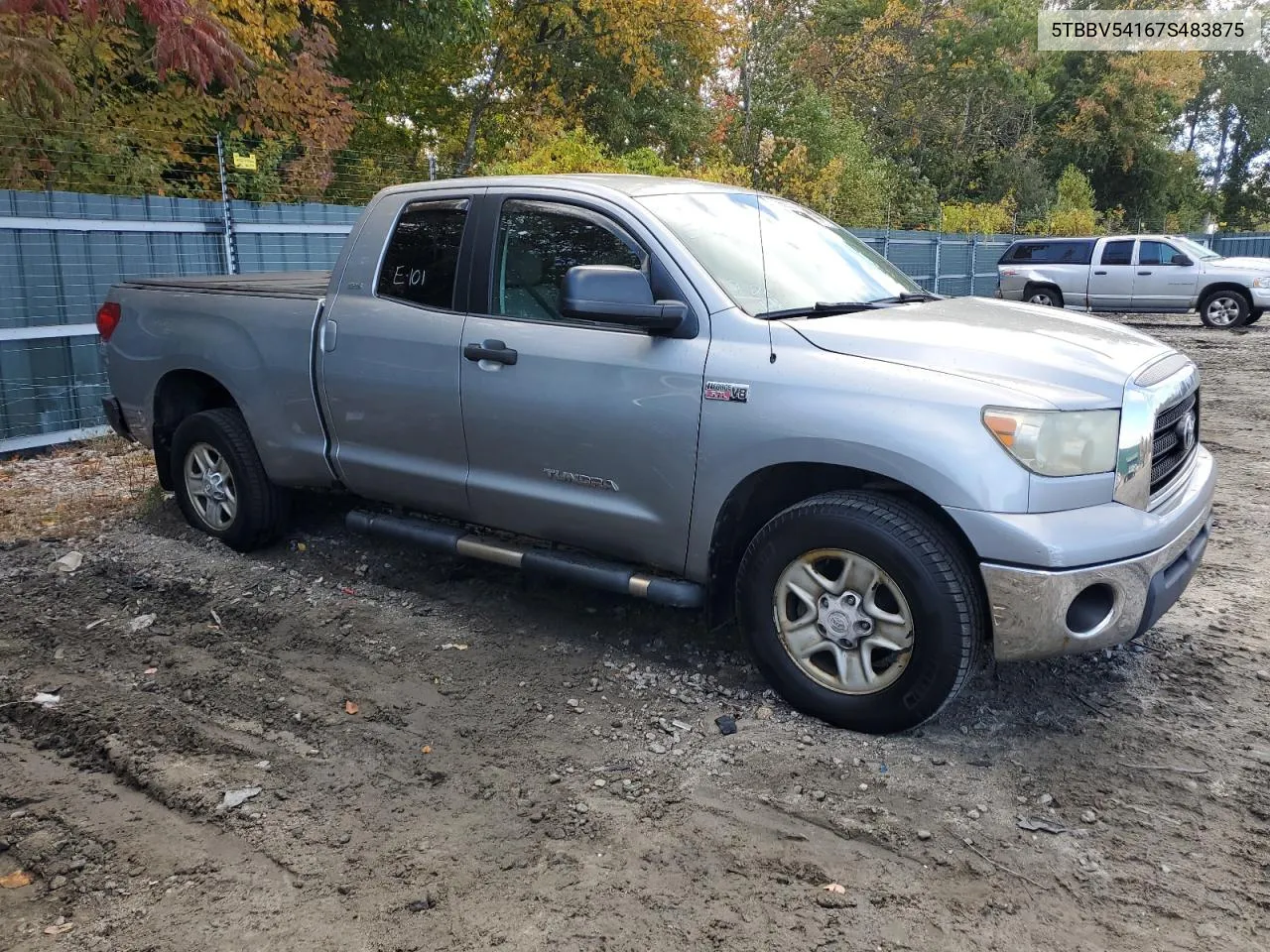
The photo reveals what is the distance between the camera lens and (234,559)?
223 inches

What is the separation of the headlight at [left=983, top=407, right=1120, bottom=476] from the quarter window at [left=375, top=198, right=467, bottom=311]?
8.04 feet

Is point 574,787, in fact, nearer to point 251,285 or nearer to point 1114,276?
point 251,285

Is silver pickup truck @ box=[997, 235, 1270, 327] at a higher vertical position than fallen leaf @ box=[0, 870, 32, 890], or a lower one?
higher

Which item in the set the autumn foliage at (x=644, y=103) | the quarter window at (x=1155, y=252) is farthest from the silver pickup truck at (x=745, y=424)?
the quarter window at (x=1155, y=252)

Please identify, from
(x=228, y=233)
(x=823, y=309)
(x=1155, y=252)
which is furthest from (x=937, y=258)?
(x=823, y=309)

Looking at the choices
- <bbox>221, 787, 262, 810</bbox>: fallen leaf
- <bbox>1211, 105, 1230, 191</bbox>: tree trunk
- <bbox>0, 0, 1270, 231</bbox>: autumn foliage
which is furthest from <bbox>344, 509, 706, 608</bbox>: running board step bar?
<bbox>1211, 105, 1230, 191</bbox>: tree trunk

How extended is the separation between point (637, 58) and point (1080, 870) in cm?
2116

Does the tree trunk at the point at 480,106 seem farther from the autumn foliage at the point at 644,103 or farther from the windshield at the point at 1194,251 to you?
the windshield at the point at 1194,251

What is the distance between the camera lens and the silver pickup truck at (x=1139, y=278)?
18.1 metres

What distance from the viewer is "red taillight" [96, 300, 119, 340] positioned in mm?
5969

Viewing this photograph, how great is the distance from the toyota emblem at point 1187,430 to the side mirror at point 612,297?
194 cm

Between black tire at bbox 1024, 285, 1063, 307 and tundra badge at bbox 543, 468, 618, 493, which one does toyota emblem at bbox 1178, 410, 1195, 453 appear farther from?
black tire at bbox 1024, 285, 1063, 307

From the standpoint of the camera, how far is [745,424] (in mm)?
3691

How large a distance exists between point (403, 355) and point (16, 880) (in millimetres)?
2517
